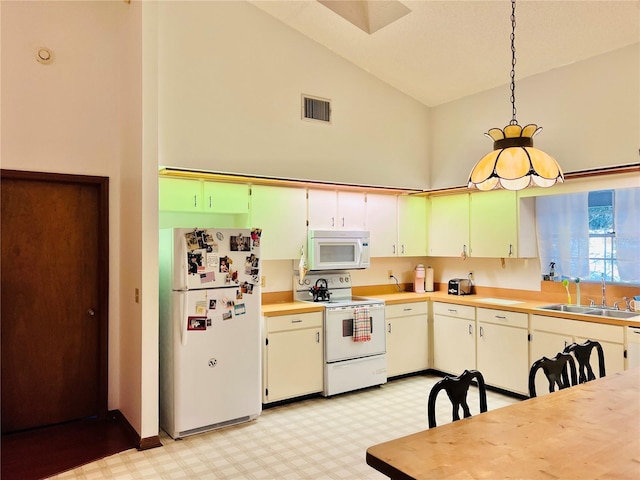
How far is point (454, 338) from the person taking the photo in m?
4.89

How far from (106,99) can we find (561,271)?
4.44m

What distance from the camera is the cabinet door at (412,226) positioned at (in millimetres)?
5336

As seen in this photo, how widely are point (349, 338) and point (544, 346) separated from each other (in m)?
1.71

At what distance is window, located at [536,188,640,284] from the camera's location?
4.11 metres

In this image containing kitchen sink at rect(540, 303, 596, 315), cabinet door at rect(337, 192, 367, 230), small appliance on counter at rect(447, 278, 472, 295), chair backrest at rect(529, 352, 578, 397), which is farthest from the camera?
small appliance on counter at rect(447, 278, 472, 295)

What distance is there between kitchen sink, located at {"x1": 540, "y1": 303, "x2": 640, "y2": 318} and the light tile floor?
94 centimetres

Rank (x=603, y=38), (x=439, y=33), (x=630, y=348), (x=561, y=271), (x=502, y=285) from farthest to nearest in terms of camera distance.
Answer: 1. (x=502, y=285)
2. (x=561, y=271)
3. (x=439, y=33)
4. (x=603, y=38)
5. (x=630, y=348)

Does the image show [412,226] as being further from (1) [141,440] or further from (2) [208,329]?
(1) [141,440]

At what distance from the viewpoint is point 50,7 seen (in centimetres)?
373

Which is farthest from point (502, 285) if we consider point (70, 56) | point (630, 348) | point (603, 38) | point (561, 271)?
point (70, 56)

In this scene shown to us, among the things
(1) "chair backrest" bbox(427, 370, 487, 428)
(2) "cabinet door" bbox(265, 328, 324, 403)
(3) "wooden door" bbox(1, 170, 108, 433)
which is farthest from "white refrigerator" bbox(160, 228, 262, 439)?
(1) "chair backrest" bbox(427, 370, 487, 428)

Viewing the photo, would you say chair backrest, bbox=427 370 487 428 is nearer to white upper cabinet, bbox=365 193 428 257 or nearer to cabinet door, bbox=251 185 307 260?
cabinet door, bbox=251 185 307 260

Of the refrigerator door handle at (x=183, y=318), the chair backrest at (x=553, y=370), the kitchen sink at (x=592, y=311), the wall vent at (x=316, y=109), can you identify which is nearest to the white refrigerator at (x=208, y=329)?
the refrigerator door handle at (x=183, y=318)

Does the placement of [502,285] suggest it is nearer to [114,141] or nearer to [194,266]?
[194,266]
